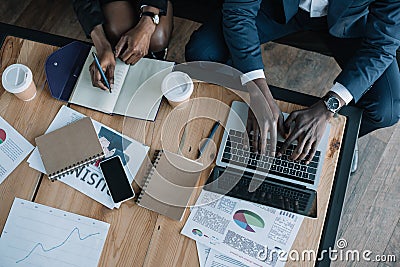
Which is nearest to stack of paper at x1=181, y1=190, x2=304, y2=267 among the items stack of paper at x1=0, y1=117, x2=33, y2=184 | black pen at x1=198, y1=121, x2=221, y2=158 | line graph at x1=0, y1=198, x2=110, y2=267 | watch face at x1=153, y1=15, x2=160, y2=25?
black pen at x1=198, y1=121, x2=221, y2=158

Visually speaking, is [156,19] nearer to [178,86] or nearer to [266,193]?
[178,86]

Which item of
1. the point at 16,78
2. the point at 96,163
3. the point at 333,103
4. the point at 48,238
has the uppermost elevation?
the point at 333,103

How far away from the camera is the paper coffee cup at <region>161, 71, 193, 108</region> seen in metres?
1.27

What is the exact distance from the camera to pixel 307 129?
4.13ft

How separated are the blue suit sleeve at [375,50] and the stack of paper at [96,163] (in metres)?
0.57

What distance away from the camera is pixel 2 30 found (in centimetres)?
141

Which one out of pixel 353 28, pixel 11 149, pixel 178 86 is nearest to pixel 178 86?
pixel 178 86

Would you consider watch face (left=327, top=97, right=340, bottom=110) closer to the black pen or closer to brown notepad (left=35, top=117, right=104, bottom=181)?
the black pen

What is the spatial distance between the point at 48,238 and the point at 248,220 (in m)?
0.47

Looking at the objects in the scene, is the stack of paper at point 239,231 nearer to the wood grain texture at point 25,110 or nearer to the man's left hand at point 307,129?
the man's left hand at point 307,129

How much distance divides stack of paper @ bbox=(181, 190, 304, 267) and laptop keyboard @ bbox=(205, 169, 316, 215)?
0.01 meters

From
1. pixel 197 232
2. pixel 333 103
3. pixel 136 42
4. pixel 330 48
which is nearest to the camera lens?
pixel 197 232

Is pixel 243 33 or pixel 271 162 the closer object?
pixel 271 162

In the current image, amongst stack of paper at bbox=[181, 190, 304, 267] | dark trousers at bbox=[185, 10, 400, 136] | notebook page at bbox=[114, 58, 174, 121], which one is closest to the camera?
stack of paper at bbox=[181, 190, 304, 267]
